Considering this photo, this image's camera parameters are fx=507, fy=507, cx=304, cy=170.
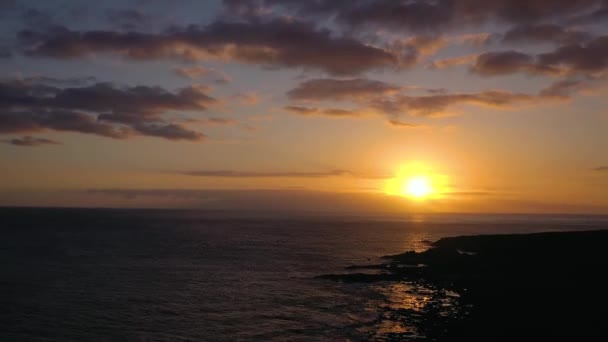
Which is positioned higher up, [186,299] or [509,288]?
[509,288]

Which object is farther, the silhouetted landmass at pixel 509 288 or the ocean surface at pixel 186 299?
the ocean surface at pixel 186 299

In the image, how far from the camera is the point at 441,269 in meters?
57.9

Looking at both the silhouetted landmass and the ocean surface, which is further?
the ocean surface

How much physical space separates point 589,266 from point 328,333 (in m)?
30.7

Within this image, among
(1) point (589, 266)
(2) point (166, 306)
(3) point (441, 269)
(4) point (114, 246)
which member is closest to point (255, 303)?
(2) point (166, 306)

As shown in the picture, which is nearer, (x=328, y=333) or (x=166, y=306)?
(x=328, y=333)

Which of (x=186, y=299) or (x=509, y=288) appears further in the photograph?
(x=186, y=299)

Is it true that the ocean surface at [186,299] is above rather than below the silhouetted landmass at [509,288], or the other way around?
below

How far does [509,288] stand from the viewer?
42719 millimetres

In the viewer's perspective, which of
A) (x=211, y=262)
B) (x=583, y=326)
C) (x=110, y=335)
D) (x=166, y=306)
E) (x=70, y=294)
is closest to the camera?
(x=583, y=326)

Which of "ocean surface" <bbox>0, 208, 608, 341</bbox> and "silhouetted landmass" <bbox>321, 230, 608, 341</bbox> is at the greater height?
"silhouetted landmass" <bbox>321, 230, 608, 341</bbox>

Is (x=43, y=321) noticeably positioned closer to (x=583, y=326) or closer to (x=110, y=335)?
(x=110, y=335)

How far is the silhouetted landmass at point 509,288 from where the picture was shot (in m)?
30.6

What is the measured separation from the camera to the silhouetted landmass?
30.6 m
